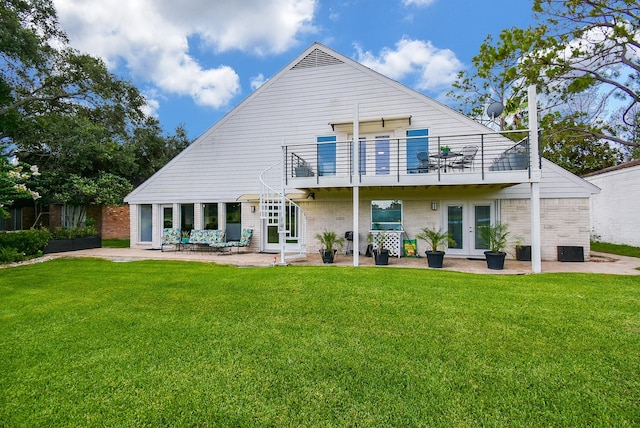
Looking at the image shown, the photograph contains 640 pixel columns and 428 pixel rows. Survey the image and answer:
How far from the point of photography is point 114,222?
21.0 metres

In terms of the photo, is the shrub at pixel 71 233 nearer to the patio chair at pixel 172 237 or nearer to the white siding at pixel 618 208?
the patio chair at pixel 172 237

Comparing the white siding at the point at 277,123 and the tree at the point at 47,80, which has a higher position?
the tree at the point at 47,80

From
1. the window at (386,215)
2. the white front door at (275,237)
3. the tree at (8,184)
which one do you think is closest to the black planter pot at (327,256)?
the window at (386,215)

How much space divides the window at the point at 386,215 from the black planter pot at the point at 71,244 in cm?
1418

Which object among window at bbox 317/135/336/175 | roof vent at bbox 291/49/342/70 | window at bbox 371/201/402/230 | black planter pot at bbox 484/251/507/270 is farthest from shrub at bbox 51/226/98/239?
black planter pot at bbox 484/251/507/270

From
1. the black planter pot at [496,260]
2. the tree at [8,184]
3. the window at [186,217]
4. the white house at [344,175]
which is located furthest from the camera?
the window at [186,217]

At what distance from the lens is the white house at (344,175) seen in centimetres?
1090

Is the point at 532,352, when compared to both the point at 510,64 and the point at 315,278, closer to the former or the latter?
the point at 315,278

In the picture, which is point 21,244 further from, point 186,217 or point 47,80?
point 47,80

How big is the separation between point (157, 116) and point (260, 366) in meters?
28.4

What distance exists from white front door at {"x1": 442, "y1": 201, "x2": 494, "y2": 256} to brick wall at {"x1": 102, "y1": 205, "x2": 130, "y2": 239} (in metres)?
20.2

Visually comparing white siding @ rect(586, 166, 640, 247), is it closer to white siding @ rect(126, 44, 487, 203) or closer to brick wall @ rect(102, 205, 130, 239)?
white siding @ rect(126, 44, 487, 203)

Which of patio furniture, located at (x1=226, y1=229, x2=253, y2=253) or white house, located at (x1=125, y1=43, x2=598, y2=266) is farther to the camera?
patio furniture, located at (x1=226, y1=229, x2=253, y2=253)

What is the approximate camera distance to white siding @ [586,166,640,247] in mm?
14609
